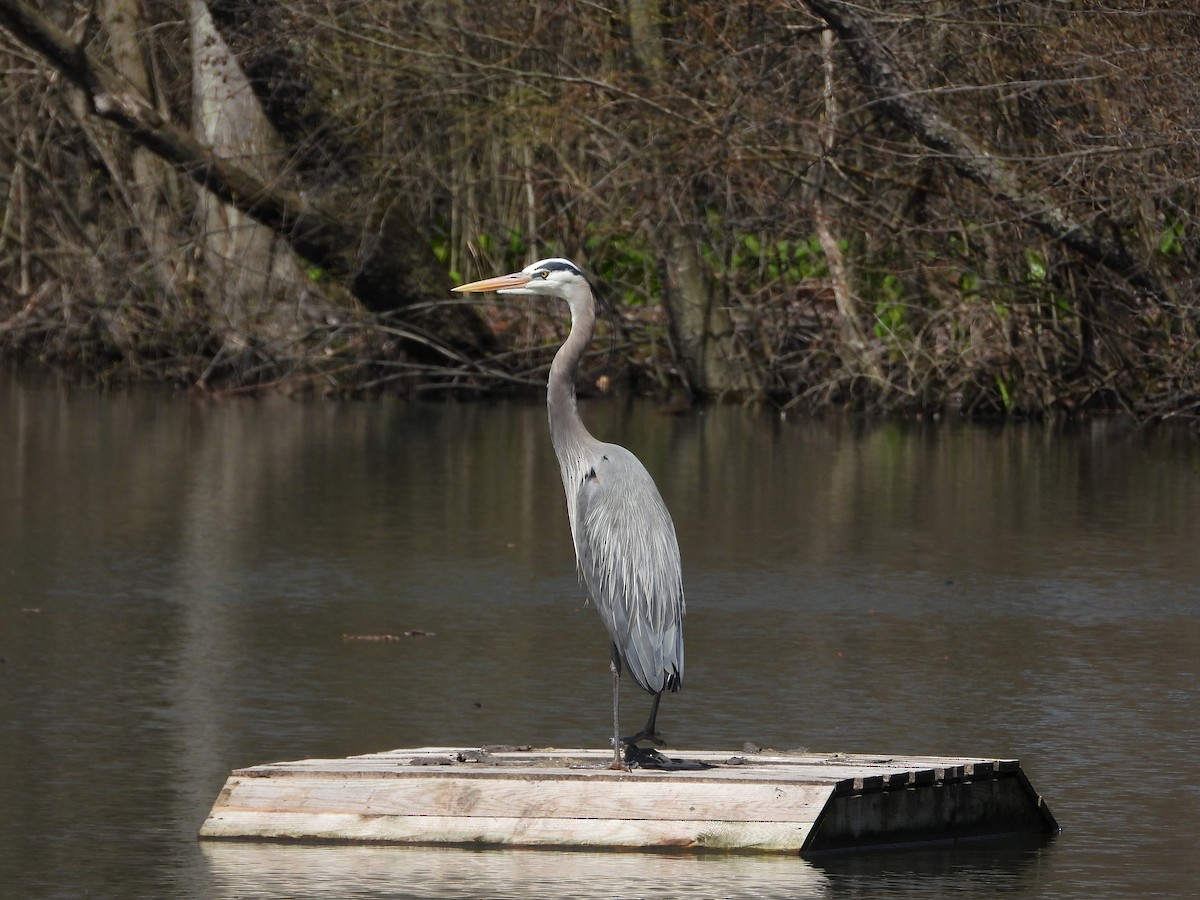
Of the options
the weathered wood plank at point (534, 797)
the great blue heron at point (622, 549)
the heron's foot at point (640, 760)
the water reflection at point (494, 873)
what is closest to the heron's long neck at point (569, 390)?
the great blue heron at point (622, 549)

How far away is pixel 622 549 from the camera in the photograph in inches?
298

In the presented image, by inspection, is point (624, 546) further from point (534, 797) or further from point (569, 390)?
point (534, 797)

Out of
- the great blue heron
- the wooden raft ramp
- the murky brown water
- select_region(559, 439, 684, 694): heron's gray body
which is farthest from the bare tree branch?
the wooden raft ramp

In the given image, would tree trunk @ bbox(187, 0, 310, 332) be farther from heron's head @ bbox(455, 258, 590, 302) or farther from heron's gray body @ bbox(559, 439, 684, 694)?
heron's gray body @ bbox(559, 439, 684, 694)

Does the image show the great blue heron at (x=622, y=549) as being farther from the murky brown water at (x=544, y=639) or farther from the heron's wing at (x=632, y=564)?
the murky brown water at (x=544, y=639)

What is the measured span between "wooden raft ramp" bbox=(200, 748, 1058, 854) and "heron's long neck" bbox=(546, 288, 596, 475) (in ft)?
3.57

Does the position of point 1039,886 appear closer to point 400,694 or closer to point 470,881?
point 470,881

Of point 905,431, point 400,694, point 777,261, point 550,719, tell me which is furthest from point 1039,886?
point 777,261

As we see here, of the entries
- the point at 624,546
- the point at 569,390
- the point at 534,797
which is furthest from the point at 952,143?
the point at 534,797

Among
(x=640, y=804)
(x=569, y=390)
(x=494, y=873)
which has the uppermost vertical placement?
(x=569, y=390)

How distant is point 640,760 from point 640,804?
14.2 inches

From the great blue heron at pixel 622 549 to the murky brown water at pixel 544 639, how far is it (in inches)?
28.8

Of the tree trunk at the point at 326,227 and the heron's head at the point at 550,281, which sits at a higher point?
the tree trunk at the point at 326,227

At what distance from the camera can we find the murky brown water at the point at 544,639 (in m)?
6.96
